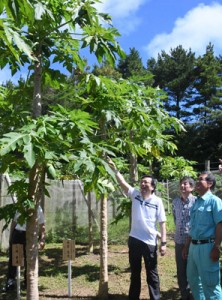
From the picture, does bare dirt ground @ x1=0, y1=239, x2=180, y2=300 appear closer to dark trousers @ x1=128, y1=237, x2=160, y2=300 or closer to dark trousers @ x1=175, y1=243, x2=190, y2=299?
dark trousers @ x1=175, y1=243, x2=190, y2=299

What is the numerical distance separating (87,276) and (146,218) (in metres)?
2.39

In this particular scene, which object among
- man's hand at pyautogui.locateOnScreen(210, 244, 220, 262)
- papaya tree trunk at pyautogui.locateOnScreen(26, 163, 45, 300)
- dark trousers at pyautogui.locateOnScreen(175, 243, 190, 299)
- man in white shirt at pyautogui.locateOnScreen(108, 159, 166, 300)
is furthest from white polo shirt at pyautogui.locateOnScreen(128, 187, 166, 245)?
papaya tree trunk at pyautogui.locateOnScreen(26, 163, 45, 300)

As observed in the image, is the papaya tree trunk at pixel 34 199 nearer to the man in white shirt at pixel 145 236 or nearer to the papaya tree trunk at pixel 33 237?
the papaya tree trunk at pixel 33 237

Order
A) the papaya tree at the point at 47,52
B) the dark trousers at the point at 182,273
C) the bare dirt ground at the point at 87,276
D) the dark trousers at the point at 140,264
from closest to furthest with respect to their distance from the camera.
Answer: the papaya tree at the point at 47,52 < the dark trousers at the point at 140,264 < the dark trousers at the point at 182,273 < the bare dirt ground at the point at 87,276

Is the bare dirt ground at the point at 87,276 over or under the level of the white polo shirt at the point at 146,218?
under

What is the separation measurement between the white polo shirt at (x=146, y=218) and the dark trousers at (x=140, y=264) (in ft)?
0.24

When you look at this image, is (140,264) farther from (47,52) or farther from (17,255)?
(47,52)

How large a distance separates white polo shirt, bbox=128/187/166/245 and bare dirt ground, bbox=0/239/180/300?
1.15 meters

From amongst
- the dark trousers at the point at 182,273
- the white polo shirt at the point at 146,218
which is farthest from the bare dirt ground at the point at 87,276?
the white polo shirt at the point at 146,218

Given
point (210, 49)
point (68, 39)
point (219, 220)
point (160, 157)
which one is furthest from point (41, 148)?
point (210, 49)

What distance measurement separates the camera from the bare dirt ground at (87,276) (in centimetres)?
562

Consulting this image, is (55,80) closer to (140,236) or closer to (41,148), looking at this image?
(41,148)

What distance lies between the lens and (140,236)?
15.5 feet

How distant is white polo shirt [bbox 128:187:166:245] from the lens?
185 inches
